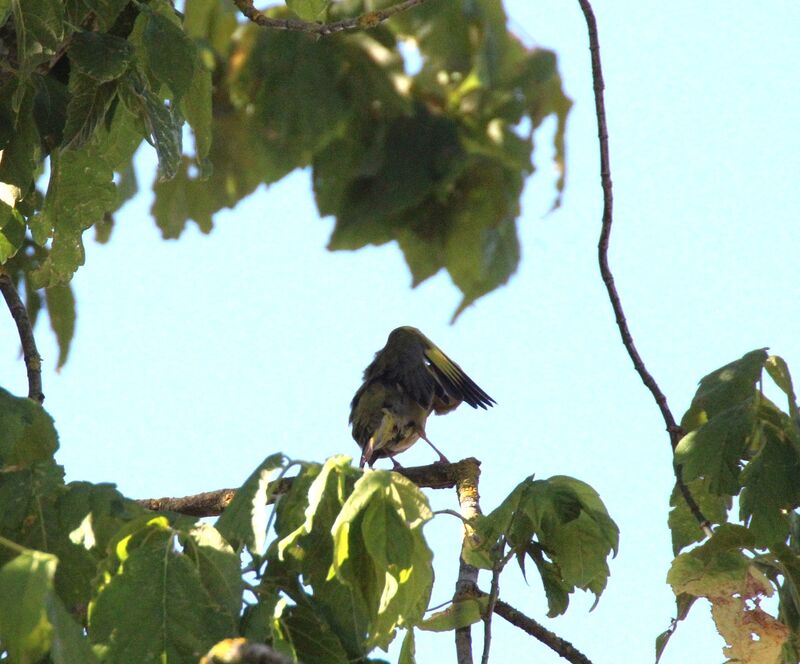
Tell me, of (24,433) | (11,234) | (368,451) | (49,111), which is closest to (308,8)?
(49,111)

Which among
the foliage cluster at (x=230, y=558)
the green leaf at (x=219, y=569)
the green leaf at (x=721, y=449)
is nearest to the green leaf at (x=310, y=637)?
the foliage cluster at (x=230, y=558)

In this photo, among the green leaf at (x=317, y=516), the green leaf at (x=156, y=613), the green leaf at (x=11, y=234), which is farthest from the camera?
the green leaf at (x=11, y=234)

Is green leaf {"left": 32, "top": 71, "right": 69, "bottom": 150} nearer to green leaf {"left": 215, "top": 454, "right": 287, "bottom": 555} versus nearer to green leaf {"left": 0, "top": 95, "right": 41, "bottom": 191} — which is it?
green leaf {"left": 0, "top": 95, "right": 41, "bottom": 191}

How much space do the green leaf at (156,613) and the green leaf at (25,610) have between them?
1.21 ft

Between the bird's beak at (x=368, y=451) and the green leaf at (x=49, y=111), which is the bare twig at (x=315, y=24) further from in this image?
the bird's beak at (x=368, y=451)

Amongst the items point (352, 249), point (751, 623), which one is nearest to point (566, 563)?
point (751, 623)

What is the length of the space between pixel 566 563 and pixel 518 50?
3459 millimetres

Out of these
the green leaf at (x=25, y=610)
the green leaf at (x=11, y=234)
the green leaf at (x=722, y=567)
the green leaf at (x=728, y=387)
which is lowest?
the green leaf at (x=25, y=610)

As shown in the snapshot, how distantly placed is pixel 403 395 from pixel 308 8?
401cm

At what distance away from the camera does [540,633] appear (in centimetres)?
353

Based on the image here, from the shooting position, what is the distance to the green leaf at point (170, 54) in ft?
9.50

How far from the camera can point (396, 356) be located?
Answer: 7.56 metres

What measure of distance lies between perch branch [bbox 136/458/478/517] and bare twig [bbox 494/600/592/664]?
81 centimetres

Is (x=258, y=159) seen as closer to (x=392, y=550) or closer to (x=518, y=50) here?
(x=518, y=50)
